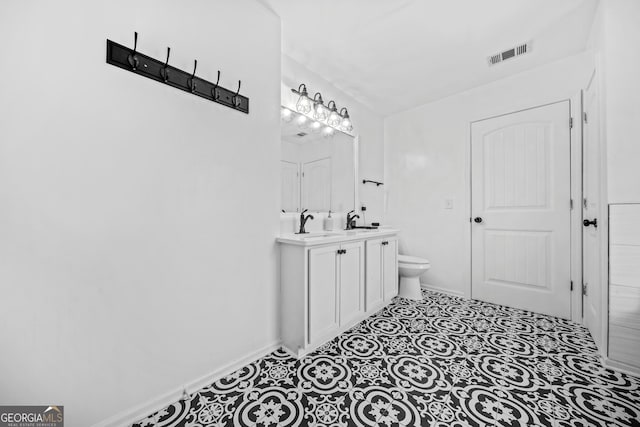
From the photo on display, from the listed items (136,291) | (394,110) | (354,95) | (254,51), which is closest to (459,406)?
(136,291)

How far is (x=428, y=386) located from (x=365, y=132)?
2.70 meters

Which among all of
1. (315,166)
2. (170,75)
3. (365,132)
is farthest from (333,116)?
(170,75)

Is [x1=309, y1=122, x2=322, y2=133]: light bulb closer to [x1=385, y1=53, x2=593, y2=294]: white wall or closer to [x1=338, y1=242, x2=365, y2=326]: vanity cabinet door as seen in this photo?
[x1=338, y1=242, x2=365, y2=326]: vanity cabinet door

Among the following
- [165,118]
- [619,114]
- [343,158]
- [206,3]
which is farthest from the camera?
[343,158]

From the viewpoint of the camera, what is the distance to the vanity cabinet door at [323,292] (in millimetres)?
1710

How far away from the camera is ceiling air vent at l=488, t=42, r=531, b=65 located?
2.16 meters

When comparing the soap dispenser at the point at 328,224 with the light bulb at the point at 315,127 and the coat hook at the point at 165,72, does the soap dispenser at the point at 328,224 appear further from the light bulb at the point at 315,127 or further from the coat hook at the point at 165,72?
the coat hook at the point at 165,72

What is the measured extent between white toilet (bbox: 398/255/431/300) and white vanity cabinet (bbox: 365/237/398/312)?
0.23m

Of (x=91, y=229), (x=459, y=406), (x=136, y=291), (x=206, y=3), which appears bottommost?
(x=459, y=406)

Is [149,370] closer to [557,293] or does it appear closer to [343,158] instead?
[343,158]

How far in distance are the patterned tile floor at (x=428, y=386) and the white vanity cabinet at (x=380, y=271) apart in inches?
13.1

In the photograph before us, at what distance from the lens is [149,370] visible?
1237 mm

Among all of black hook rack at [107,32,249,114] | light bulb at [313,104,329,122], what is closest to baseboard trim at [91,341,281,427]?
black hook rack at [107,32,249,114]

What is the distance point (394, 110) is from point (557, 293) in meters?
2.70
